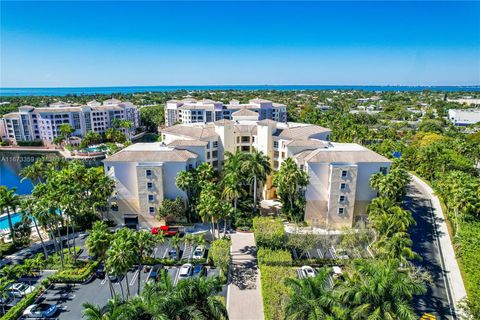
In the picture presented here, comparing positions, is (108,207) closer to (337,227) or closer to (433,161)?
(337,227)

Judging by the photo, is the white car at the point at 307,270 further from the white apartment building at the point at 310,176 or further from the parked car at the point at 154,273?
the parked car at the point at 154,273

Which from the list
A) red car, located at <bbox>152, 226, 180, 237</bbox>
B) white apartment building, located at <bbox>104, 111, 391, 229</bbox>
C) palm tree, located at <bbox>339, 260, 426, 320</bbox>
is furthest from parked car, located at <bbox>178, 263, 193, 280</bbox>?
palm tree, located at <bbox>339, 260, 426, 320</bbox>

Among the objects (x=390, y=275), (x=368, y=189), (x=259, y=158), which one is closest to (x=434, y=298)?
(x=390, y=275)

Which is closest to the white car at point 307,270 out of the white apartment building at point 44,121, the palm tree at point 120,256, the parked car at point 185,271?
the parked car at point 185,271

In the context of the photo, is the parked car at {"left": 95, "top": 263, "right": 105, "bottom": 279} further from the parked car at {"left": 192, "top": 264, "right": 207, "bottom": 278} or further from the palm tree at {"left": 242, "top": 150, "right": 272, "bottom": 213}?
the palm tree at {"left": 242, "top": 150, "right": 272, "bottom": 213}

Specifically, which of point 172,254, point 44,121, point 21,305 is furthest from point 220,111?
point 21,305

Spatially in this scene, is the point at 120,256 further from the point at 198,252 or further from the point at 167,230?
the point at 167,230
